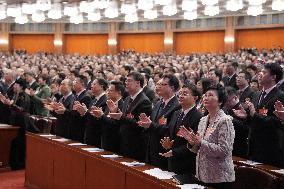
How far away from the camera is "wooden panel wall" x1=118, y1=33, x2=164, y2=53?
117ft

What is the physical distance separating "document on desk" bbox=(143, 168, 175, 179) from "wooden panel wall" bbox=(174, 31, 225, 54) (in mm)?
27197

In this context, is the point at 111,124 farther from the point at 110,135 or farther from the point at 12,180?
the point at 12,180

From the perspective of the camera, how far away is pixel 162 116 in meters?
6.40

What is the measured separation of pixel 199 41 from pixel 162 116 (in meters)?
27.9

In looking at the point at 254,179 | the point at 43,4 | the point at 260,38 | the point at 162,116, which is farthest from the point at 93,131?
the point at 260,38

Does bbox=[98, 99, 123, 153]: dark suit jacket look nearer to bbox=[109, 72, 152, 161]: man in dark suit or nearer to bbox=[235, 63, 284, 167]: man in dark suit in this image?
bbox=[109, 72, 152, 161]: man in dark suit

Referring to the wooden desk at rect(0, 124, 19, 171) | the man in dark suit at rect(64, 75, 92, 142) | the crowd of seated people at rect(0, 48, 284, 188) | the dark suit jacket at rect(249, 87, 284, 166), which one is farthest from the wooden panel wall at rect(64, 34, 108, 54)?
the dark suit jacket at rect(249, 87, 284, 166)

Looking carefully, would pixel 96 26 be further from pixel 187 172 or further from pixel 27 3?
pixel 187 172

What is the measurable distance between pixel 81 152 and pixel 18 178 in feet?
10.0

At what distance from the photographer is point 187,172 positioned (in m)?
5.60

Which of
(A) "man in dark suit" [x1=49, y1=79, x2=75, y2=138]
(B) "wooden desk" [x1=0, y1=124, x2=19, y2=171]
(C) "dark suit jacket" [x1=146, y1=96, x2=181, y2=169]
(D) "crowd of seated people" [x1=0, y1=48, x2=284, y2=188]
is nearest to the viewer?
(D) "crowd of seated people" [x1=0, y1=48, x2=284, y2=188]

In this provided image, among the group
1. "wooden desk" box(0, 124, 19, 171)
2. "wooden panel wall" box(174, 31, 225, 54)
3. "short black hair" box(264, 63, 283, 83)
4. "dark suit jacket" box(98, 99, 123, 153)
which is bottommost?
"wooden desk" box(0, 124, 19, 171)

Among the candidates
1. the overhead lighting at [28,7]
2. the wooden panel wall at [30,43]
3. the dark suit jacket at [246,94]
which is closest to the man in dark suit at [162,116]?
the dark suit jacket at [246,94]

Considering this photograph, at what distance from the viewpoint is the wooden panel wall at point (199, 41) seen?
107 feet
